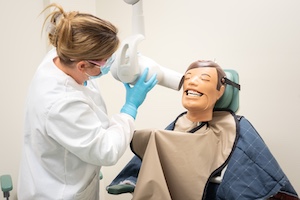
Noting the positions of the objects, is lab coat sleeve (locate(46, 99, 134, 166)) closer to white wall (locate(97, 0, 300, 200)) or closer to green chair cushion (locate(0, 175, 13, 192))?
green chair cushion (locate(0, 175, 13, 192))

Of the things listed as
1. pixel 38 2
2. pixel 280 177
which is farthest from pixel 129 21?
pixel 280 177

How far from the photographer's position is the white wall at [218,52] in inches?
68.5

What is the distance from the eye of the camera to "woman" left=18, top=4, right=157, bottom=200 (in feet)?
3.51

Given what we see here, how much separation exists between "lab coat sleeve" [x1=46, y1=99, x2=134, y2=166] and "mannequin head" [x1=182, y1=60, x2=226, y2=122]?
0.40 meters

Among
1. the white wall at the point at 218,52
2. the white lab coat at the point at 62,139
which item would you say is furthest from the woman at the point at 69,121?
the white wall at the point at 218,52

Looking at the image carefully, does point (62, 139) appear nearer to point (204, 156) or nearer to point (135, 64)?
point (135, 64)

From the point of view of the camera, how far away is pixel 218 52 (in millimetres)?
1927

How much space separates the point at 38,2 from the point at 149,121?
1196mm

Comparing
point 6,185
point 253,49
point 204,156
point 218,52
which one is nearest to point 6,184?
point 6,185

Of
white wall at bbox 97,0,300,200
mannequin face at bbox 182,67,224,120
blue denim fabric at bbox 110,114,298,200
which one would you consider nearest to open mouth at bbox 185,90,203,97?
mannequin face at bbox 182,67,224,120

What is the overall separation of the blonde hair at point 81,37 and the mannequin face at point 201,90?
430mm

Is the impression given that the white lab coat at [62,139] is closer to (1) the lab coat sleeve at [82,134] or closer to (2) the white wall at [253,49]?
(1) the lab coat sleeve at [82,134]

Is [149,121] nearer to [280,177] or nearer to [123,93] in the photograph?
[123,93]

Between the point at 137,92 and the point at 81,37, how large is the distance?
372mm
